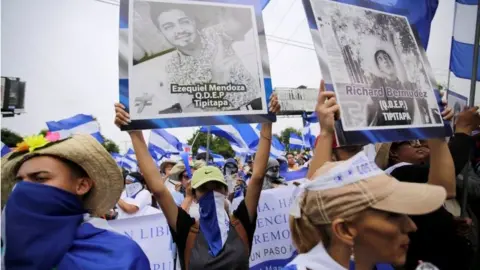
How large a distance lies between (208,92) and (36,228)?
1034 millimetres

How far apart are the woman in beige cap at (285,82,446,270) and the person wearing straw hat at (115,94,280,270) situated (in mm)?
922

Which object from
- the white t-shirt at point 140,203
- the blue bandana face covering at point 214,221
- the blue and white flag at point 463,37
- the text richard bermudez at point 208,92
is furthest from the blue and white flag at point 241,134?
the text richard bermudez at point 208,92

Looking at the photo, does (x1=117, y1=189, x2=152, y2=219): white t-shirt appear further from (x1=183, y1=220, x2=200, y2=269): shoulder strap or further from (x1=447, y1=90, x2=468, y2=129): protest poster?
(x1=447, y1=90, x2=468, y2=129): protest poster

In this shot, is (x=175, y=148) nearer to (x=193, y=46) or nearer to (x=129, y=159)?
(x=129, y=159)

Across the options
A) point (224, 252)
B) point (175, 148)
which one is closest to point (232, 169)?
point (175, 148)

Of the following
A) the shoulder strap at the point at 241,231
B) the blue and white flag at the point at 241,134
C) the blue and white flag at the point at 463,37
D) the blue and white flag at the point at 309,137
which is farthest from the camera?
the blue and white flag at the point at 309,137

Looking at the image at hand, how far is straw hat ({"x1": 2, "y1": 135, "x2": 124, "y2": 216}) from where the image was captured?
6.17 feet

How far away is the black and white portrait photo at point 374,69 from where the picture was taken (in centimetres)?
191

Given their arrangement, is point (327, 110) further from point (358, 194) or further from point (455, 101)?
point (455, 101)

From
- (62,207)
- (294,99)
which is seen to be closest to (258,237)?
(62,207)

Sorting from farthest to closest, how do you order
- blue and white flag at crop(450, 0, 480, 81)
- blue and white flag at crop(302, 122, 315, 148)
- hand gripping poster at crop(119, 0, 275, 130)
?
blue and white flag at crop(302, 122, 315, 148) → blue and white flag at crop(450, 0, 480, 81) → hand gripping poster at crop(119, 0, 275, 130)

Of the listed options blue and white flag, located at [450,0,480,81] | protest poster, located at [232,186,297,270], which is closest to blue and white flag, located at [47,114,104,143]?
protest poster, located at [232,186,297,270]

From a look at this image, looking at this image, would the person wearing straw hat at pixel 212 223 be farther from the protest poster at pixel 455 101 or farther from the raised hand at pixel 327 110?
the protest poster at pixel 455 101

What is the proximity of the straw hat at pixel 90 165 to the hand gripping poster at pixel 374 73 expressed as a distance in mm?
1169
